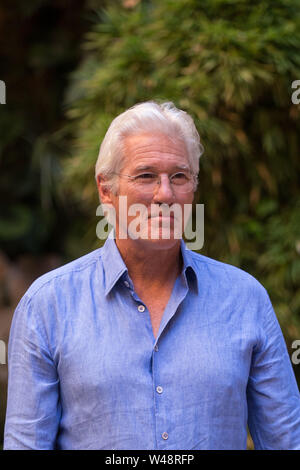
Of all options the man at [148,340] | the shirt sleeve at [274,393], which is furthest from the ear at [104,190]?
the shirt sleeve at [274,393]

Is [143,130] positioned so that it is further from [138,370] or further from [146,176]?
[138,370]

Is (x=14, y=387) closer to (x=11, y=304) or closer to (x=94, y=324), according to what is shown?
(x=94, y=324)

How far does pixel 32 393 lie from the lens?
1.19 metres

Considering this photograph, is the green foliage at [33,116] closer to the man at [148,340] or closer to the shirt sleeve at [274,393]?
the man at [148,340]

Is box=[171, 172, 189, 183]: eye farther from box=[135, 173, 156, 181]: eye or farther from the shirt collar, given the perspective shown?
the shirt collar

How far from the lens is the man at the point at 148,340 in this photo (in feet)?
3.89

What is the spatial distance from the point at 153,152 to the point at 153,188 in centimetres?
8

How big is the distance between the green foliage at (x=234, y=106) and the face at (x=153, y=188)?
1.27m

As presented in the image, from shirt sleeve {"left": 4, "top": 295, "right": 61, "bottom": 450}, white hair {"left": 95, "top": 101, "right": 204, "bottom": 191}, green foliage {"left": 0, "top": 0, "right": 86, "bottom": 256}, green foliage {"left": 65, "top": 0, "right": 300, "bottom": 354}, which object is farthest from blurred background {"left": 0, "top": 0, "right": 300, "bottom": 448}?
shirt sleeve {"left": 4, "top": 295, "right": 61, "bottom": 450}

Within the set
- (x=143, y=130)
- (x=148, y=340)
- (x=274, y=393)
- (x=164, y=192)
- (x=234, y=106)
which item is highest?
(x=234, y=106)

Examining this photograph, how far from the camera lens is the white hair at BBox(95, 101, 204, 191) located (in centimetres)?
129

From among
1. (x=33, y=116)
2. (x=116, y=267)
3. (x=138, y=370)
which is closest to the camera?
(x=138, y=370)

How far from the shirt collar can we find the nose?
15 centimetres

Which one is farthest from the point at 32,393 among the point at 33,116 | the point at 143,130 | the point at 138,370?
the point at 33,116
